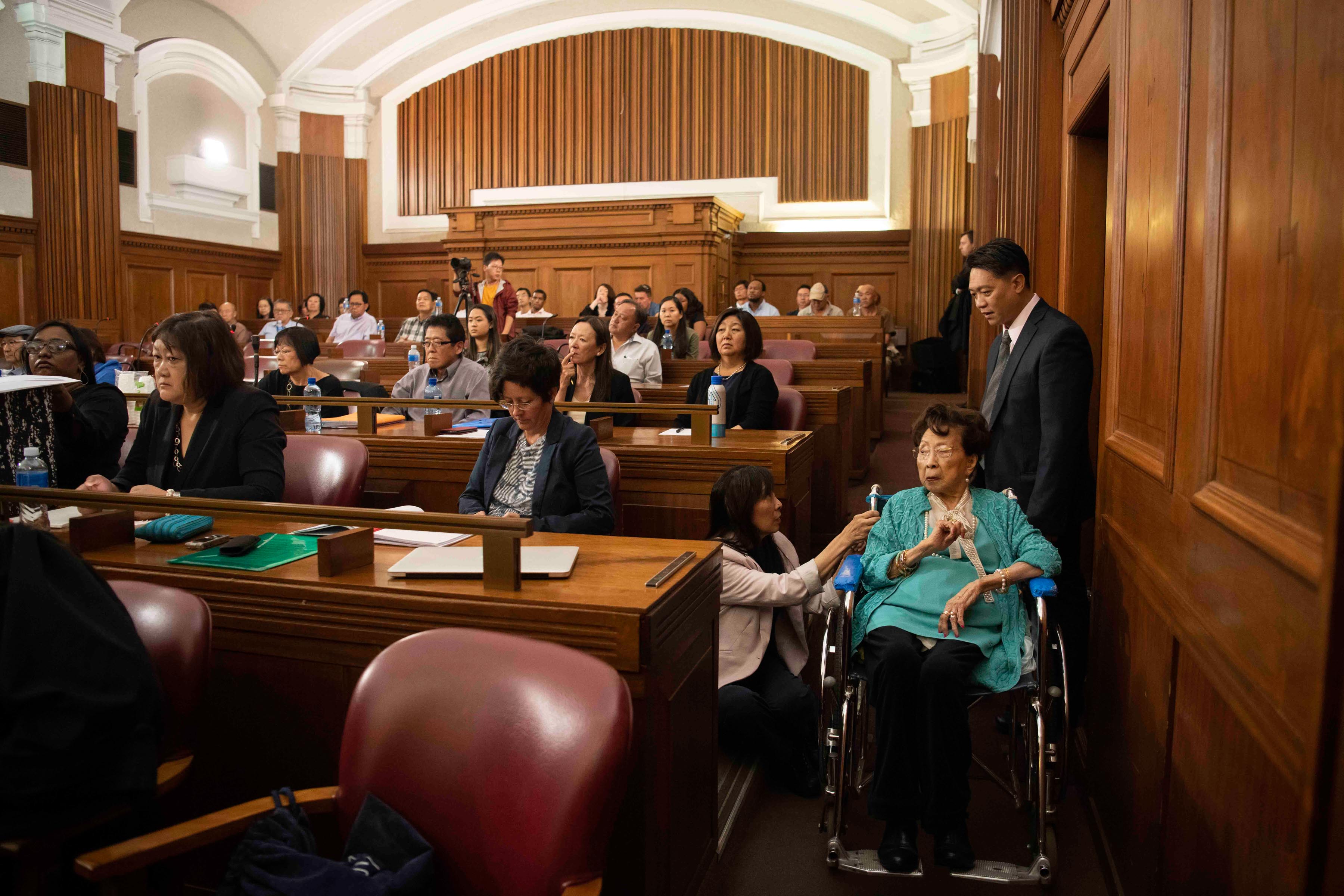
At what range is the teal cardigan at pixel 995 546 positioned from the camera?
2.12 metres

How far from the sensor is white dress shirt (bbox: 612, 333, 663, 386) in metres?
5.43

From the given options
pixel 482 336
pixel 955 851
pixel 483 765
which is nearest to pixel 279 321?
pixel 482 336

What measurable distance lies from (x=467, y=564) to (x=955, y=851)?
3.75 feet

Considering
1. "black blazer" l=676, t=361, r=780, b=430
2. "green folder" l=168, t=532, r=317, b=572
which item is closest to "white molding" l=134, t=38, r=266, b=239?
"black blazer" l=676, t=361, r=780, b=430

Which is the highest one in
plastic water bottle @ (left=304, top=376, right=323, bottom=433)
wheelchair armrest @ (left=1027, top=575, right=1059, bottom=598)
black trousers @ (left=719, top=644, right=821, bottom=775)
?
plastic water bottle @ (left=304, top=376, right=323, bottom=433)

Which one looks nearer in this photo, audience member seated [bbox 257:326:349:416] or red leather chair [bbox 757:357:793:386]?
audience member seated [bbox 257:326:349:416]

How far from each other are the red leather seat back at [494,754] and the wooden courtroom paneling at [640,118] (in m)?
10.8

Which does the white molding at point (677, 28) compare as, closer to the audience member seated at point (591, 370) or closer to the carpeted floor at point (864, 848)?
the audience member seated at point (591, 370)

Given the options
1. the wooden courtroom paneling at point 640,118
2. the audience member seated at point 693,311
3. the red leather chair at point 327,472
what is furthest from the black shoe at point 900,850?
the wooden courtroom paneling at point 640,118

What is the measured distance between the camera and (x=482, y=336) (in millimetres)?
5227

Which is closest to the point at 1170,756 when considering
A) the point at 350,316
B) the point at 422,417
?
the point at 422,417

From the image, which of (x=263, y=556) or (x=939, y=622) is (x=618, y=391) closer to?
(x=939, y=622)

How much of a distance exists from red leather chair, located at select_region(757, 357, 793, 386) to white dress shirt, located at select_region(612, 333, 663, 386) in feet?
1.91

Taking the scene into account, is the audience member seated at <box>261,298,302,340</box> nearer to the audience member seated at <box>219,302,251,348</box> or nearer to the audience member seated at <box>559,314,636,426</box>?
the audience member seated at <box>219,302,251,348</box>
